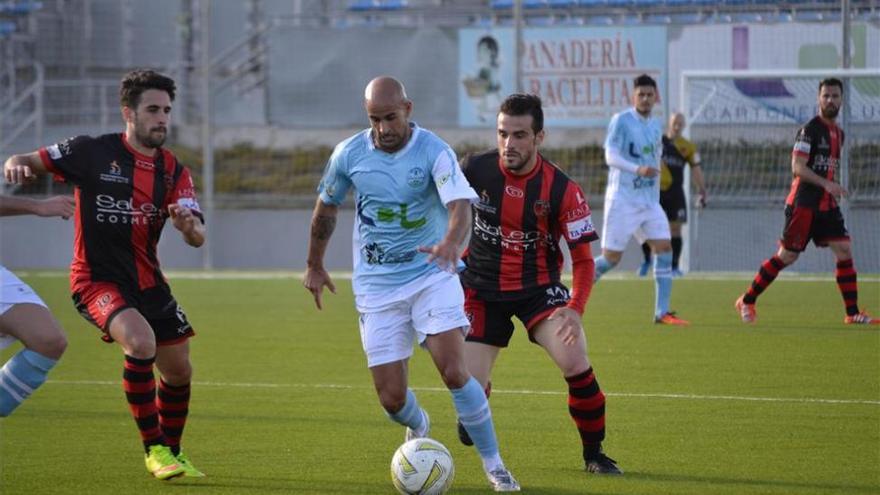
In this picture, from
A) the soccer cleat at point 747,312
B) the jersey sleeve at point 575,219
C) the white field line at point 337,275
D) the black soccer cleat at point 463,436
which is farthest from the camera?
the white field line at point 337,275

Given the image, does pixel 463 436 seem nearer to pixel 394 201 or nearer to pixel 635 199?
pixel 394 201

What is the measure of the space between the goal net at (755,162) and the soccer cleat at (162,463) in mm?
13907

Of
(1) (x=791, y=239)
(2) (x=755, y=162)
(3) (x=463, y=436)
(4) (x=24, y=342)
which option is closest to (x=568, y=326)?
(3) (x=463, y=436)

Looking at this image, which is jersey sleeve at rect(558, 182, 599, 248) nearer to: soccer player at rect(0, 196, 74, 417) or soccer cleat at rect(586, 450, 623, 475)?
soccer cleat at rect(586, 450, 623, 475)

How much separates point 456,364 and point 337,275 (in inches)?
561

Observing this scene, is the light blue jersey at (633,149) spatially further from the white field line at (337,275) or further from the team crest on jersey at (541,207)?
the team crest on jersey at (541,207)

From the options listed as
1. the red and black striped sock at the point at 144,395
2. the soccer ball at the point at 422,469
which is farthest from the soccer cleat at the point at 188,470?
the soccer ball at the point at 422,469

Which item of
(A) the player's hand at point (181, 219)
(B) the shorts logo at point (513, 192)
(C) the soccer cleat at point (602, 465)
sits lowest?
(C) the soccer cleat at point (602, 465)

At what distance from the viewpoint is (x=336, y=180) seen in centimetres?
682

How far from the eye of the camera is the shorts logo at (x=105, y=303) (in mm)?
6930

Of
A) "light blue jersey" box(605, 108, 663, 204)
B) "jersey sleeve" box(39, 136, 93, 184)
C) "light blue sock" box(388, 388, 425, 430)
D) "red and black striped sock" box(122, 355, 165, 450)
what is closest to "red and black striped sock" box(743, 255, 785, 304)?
"light blue jersey" box(605, 108, 663, 204)

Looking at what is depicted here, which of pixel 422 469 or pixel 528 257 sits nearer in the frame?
pixel 422 469

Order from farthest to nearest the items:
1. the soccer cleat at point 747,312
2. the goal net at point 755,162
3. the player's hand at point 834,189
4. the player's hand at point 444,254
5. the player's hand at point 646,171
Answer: the goal net at point 755,162 < the soccer cleat at point 747,312 < the player's hand at point 646,171 < the player's hand at point 834,189 < the player's hand at point 444,254

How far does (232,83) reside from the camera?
1069 inches
